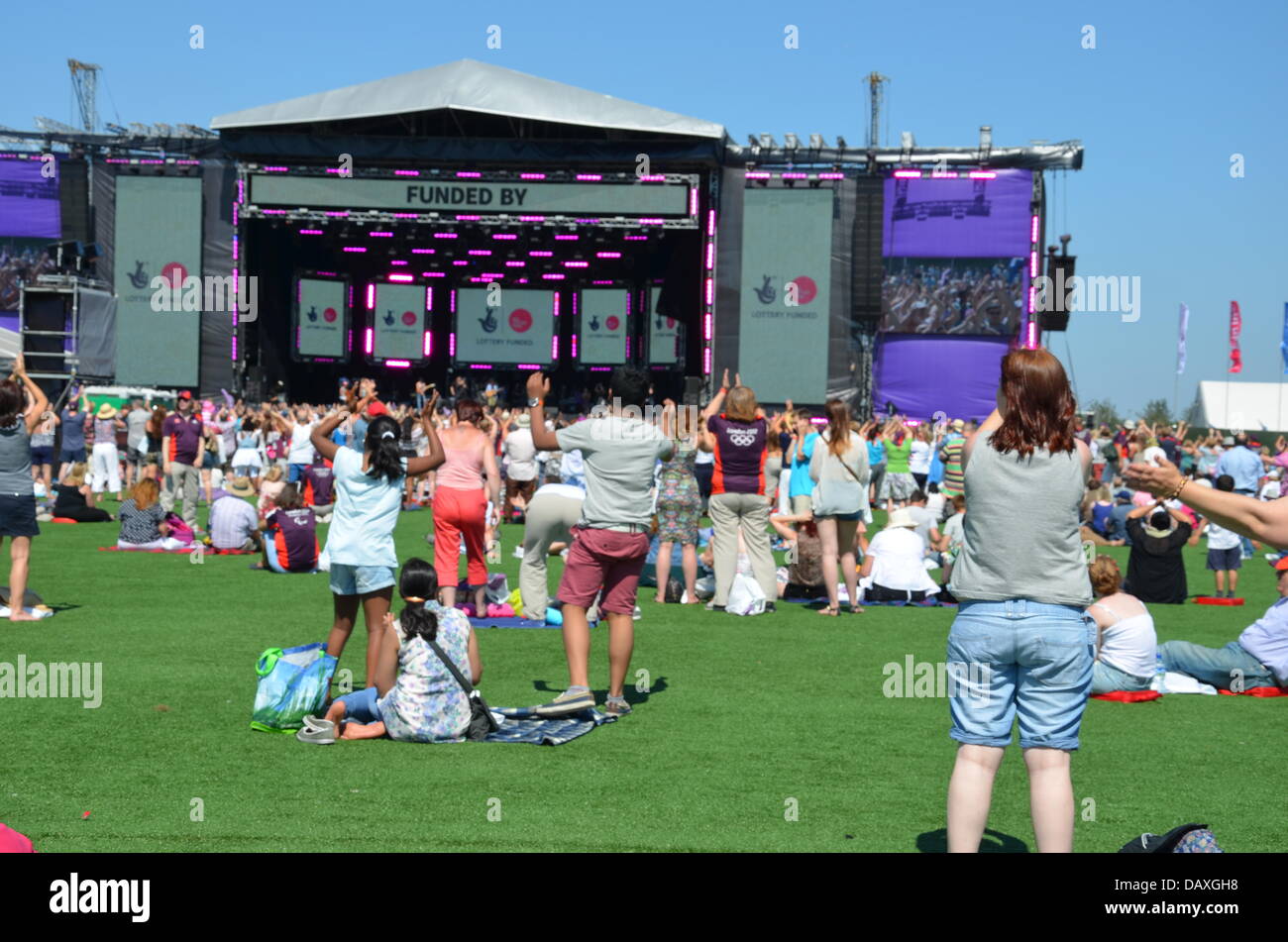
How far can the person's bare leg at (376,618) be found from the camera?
7602mm

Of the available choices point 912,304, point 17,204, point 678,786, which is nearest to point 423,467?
point 678,786

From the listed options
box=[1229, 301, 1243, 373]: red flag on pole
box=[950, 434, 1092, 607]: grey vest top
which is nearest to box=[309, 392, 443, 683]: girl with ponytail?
box=[950, 434, 1092, 607]: grey vest top

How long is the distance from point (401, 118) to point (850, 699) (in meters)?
27.4

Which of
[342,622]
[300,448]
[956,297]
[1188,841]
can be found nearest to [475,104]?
[956,297]

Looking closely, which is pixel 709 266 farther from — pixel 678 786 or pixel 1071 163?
pixel 678 786

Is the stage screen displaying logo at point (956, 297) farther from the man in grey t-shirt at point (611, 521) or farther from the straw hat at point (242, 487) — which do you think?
the man in grey t-shirt at point (611, 521)

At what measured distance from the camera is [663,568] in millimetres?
12742

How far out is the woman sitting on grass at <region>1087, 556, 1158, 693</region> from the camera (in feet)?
27.8

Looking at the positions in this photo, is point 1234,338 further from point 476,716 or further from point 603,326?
point 476,716

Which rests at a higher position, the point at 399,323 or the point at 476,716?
the point at 399,323

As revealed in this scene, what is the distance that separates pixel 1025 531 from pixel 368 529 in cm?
412

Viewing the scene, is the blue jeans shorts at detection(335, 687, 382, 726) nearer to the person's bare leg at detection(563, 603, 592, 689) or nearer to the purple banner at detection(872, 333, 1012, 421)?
the person's bare leg at detection(563, 603, 592, 689)

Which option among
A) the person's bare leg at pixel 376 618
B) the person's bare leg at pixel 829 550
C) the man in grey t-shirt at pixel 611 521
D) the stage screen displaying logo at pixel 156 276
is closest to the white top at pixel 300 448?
the person's bare leg at pixel 829 550

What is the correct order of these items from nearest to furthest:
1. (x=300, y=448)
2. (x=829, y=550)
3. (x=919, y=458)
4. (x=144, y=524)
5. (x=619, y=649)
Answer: (x=619, y=649) < (x=829, y=550) < (x=144, y=524) < (x=300, y=448) < (x=919, y=458)
